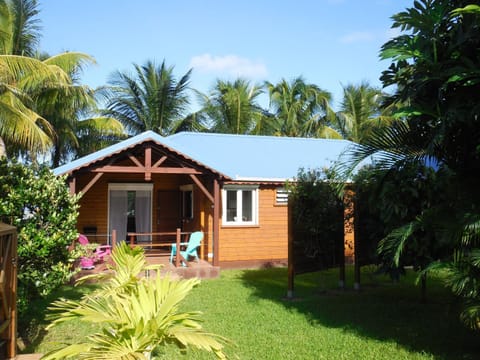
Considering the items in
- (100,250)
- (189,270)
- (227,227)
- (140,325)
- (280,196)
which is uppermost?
(280,196)

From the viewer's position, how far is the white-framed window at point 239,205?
15.2 metres

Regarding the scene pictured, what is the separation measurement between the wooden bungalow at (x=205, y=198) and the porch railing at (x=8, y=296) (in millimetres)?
7060

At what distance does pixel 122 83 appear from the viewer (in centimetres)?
2672


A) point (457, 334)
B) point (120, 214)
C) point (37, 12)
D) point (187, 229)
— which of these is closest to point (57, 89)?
point (37, 12)

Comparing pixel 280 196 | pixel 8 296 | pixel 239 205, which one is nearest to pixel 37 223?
pixel 8 296

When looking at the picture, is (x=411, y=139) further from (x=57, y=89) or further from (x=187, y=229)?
(x=57, y=89)

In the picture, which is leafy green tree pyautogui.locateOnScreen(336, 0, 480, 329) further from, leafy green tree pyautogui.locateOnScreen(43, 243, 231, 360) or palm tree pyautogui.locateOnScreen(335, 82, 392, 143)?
palm tree pyautogui.locateOnScreen(335, 82, 392, 143)

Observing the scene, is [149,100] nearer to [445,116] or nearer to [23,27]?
[23,27]

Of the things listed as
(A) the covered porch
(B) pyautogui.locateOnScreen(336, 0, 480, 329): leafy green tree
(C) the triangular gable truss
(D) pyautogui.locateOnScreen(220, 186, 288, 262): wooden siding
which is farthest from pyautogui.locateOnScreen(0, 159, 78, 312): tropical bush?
(D) pyautogui.locateOnScreen(220, 186, 288, 262): wooden siding

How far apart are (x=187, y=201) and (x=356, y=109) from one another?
57.8 ft

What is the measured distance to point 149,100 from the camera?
26.5 meters

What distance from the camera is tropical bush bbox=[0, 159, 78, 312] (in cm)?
705

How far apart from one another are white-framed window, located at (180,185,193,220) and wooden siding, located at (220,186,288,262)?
7.03 feet

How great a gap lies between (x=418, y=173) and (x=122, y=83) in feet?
72.8
